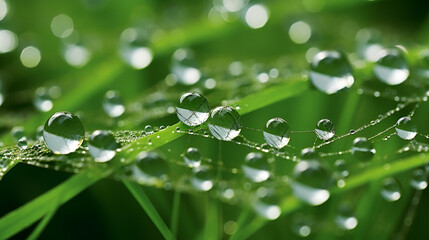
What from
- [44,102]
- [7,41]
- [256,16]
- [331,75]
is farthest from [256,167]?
[7,41]

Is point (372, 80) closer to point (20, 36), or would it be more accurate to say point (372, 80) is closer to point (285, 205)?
point (285, 205)

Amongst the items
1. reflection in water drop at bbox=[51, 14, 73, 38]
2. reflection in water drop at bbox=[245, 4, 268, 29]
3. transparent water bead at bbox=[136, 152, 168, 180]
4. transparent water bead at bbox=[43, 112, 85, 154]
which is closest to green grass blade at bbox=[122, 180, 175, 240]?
transparent water bead at bbox=[136, 152, 168, 180]

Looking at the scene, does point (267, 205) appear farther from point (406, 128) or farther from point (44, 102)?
point (44, 102)

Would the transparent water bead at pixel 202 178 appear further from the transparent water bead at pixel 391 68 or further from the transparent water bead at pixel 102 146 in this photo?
the transparent water bead at pixel 391 68

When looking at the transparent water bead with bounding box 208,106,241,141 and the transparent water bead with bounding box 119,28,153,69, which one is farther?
the transparent water bead with bounding box 119,28,153,69

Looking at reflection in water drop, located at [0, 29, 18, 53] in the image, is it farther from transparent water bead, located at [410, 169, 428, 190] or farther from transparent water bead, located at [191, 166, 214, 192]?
transparent water bead, located at [410, 169, 428, 190]
